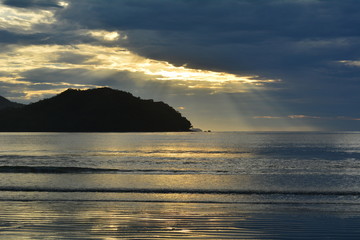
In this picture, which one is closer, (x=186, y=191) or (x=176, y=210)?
(x=176, y=210)

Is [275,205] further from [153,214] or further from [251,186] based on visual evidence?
[251,186]

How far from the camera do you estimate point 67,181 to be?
35562mm

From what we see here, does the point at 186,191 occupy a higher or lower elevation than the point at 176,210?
lower

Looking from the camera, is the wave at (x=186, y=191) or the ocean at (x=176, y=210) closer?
the ocean at (x=176, y=210)

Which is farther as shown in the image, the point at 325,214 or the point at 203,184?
the point at 203,184

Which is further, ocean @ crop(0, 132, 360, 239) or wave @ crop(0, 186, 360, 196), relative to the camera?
wave @ crop(0, 186, 360, 196)

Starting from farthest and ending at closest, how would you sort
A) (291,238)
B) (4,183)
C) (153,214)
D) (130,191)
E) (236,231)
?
1. (4,183)
2. (130,191)
3. (153,214)
4. (236,231)
5. (291,238)

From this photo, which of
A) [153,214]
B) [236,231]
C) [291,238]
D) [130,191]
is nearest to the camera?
[291,238]

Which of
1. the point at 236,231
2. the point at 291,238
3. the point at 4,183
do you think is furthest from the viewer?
the point at 4,183

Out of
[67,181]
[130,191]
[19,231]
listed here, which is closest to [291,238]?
[19,231]

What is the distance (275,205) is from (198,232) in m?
8.58

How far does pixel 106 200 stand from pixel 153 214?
18.0ft

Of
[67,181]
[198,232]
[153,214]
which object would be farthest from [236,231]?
[67,181]

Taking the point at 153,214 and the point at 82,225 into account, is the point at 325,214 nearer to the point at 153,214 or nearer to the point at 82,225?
the point at 153,214
